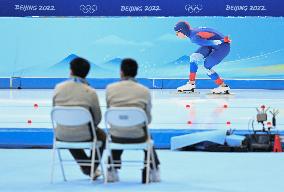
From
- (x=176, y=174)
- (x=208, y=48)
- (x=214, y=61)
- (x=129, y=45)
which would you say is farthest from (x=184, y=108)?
(x=176, y=174)

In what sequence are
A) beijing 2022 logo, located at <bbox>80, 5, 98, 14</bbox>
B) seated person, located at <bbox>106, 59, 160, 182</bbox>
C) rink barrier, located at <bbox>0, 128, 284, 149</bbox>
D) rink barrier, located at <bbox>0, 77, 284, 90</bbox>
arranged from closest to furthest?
seated person, located at <bbox>106, 59, 160, 182</bbox>, rink barrier, located at <bbox>0, 128, 284, 149</bbox>, rink barrier, located at <bbox>0, 77, 284, 90</bbox>, beijing 2022 logo, located at <bbox>80, 5, 98, 14</bbox>

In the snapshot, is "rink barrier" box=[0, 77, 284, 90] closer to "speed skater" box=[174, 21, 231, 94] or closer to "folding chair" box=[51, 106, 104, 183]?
"speed skater" box=[174, 21, 231, 94]

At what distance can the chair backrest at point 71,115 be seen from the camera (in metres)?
5.64

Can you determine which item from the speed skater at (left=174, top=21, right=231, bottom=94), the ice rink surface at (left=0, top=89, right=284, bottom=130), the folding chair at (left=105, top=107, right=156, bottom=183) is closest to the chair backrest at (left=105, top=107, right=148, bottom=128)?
the folding chair at (left=105, top=107, right=156, bottom=183)

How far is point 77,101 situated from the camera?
584 centimetres

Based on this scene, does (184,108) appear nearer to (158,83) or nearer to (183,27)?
(183,27)

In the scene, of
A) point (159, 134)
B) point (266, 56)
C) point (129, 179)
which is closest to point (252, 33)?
point (266, 56)

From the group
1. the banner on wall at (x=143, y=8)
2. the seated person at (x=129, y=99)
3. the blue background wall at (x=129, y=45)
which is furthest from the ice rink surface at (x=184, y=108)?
the seated person at (x=129, y=99)

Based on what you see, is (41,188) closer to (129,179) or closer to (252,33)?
(129,179)

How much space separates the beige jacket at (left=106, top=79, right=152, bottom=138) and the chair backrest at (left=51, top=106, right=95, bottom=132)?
11.3 inches

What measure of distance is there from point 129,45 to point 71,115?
37.9 ft

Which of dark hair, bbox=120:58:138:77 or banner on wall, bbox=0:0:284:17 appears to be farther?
banner on wall, bbox=0:0:284:17

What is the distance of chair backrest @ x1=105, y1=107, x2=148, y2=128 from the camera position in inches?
221

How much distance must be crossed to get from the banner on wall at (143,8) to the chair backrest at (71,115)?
11.5 meters
